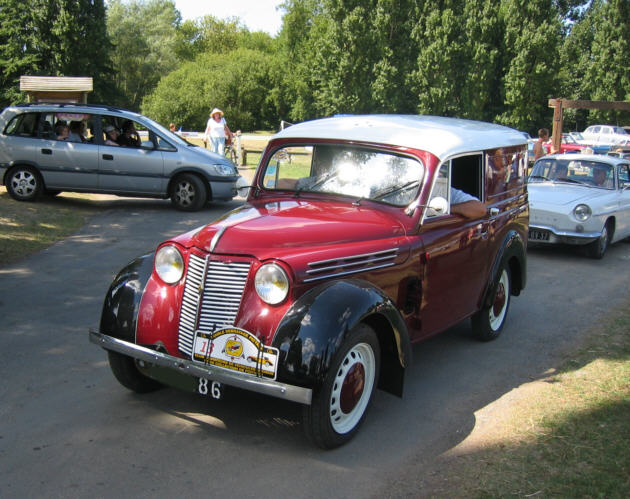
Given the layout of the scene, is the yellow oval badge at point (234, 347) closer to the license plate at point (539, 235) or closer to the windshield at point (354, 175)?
the windshield at point (354, 175)

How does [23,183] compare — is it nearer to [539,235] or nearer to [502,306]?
[539,235]

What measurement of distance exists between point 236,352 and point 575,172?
964 cm

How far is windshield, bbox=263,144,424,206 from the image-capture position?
5.17m

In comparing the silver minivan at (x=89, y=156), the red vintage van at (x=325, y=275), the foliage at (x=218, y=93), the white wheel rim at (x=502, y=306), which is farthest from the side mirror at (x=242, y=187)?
the foliage at (x=218, y=93)

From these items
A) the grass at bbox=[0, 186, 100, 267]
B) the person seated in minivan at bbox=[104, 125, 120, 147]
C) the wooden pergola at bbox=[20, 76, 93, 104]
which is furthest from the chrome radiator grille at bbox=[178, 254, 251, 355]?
the wooden pergola at bbox=[20, 76, 93, 104]

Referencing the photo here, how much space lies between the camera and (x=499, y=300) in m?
6.57

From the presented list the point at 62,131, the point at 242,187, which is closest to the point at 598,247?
the point at 242,187

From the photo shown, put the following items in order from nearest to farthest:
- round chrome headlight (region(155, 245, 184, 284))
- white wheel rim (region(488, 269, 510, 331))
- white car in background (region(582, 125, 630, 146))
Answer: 1. round chrome headlight (region(155, 245, 184, 284))
2. white wheel rim (region(488, 269, 510, 331))
3. white car in background (region(582, 125, 630, 146))

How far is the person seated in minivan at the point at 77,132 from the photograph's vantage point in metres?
12.9

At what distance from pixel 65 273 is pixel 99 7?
3248 cm

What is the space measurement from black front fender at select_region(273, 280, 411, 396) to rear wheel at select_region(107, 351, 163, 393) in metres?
1.38

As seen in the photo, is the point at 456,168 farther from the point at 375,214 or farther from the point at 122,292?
the point at 122,292

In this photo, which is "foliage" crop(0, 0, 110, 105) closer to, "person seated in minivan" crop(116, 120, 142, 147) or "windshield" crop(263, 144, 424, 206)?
"person seated in minivan" crop(116, 120, 142, 147)

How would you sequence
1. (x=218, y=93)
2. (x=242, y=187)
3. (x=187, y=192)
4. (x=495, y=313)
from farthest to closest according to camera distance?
(x=218, y=93)
(x=187, y=192)
(x=495, y=313)
(x=242, y=187)
